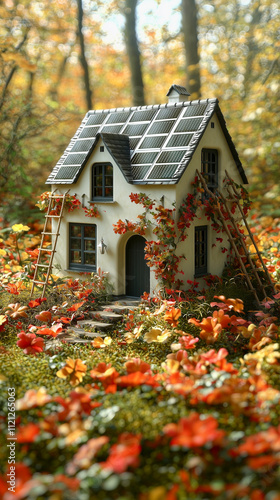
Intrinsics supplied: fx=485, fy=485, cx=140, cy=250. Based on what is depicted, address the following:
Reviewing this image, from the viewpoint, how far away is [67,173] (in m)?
11.7

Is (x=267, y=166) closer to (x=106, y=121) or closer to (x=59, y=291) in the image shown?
(x=106, y=121)

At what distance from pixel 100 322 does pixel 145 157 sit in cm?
376

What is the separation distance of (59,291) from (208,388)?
5.55m

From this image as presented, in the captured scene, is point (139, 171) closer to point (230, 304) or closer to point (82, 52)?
point (230, 304)

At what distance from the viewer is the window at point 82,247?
11.5 meters

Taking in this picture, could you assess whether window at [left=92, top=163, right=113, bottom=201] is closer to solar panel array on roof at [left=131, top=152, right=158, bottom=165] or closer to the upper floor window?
solar panel array on roof at [left=131, top=152, right=158, bottom=165]

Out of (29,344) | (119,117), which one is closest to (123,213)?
(119,117)

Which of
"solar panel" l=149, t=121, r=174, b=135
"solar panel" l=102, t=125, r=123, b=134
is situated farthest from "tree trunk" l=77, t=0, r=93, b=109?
"solar panel" l=149, t=121, r=174, b=135

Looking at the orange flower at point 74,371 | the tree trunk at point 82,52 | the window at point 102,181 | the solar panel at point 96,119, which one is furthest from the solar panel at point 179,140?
the tree trunk at point 82,52

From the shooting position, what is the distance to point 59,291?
10.8m

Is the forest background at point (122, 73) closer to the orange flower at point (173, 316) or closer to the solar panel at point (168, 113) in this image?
the solar panel at point (168, 113)

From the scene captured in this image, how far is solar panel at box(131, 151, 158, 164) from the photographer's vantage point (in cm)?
1064

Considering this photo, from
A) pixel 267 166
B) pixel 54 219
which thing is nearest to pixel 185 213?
pixel 54 219

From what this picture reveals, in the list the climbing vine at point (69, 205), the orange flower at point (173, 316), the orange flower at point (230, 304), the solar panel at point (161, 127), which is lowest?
the orange flower at point (173, 316)
